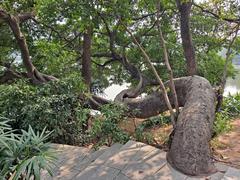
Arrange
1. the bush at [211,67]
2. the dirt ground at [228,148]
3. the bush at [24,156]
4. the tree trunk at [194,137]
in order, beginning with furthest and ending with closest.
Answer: the bush at [211,67] → the dirt ground at [228,148] → the tree trunk at [194,137] → the bush at [24,156]

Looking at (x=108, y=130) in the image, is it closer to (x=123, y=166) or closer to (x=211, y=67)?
(x=123, y=166)

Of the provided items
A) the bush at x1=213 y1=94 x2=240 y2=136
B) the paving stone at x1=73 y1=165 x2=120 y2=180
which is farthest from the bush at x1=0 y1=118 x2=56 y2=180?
the bush at x1=213 y1=94 x2=240 y2=136

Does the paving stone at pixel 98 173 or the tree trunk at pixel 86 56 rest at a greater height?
the tree trunk at pixel 86 56

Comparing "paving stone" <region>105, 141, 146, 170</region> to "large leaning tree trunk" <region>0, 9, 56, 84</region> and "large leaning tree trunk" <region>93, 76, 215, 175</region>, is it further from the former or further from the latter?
"large leaning tree trunk" <region>0, 9, 56, 84</region>

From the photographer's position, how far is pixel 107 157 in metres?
2.95

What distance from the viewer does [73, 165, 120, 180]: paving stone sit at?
2.61 m

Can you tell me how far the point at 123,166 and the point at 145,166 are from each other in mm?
224

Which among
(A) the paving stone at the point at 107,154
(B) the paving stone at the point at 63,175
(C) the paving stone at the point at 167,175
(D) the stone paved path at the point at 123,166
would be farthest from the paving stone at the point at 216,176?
(B) the paving stone at the point at 63,175

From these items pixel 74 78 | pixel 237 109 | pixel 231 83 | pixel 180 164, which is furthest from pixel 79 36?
pixel 231 83

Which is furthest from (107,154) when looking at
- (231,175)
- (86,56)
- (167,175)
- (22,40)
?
(86,56)

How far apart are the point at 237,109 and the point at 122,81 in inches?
160

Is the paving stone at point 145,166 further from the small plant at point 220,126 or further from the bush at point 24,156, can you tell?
the bush at point 24,156

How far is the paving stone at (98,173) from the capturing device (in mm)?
2614

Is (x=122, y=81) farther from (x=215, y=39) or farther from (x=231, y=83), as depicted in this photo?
(x=231, y=83)
